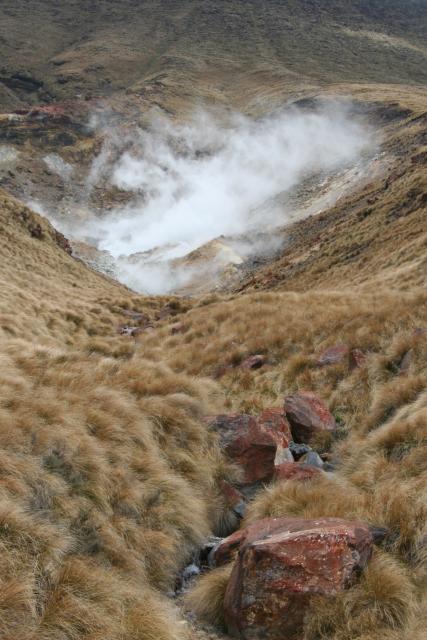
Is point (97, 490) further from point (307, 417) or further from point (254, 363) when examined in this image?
point (254, 363)

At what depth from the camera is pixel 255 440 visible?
7.14m

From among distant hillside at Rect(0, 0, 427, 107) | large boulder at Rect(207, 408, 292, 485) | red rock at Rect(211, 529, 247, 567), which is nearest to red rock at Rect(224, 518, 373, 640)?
red rock at Rect(211, 529, 247, 567)

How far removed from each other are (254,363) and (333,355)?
1857 mm

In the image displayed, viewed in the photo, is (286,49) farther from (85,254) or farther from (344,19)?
(85,254)

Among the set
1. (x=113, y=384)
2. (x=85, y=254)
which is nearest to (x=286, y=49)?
(x=85, y=254)

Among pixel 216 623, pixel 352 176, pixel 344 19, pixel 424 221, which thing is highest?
pixel 344 19

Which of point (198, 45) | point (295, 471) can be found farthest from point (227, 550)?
point (198, 45)

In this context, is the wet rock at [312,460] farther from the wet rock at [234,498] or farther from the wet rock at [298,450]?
the wet rock at [234,498]

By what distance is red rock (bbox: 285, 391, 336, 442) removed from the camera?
26.1 ft

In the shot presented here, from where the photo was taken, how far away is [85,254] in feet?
191

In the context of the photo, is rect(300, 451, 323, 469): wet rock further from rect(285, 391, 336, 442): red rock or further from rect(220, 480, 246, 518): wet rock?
rect(220, 480, 246, 518): wet rock

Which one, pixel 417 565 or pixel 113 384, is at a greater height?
pixel 417 565

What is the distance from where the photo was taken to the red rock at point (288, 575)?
4164 mm

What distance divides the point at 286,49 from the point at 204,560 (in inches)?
6379
